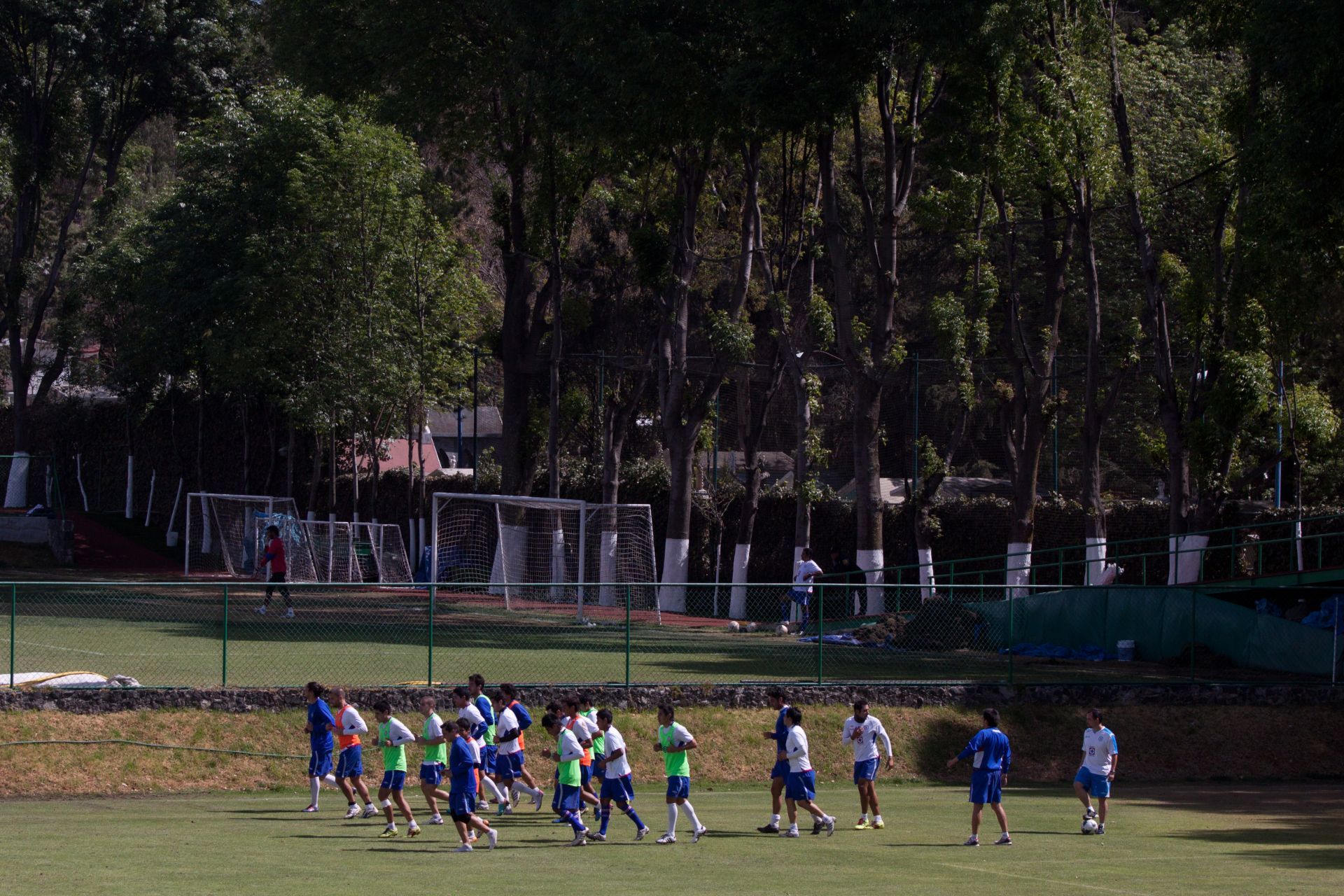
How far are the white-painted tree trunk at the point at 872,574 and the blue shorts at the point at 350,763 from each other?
1294 cm

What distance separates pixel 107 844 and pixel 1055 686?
1436cm

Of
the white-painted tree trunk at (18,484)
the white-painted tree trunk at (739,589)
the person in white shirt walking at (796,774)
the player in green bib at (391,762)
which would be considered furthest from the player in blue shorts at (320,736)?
the white-painted tree trunk at (18,484)

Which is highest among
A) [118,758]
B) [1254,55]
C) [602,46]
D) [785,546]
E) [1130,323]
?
[602,46]

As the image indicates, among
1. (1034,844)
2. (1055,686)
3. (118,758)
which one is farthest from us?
(1055,686)

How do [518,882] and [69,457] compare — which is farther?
[69,457]

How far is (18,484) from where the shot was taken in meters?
49.7

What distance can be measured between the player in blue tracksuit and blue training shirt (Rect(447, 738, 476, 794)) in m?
4.99

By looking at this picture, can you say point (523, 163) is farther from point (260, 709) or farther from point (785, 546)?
point (260, 709)

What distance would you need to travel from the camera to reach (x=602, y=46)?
28.2m

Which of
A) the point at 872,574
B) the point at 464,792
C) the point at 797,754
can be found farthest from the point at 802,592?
the point at 464,792

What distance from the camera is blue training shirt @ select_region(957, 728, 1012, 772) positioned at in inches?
593

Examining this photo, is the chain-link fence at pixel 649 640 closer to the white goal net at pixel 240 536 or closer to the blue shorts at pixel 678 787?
the blue shorts at pixel 678 787

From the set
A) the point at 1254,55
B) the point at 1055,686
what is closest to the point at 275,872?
the point at 1055,686

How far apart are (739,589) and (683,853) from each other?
1685 centimetres
